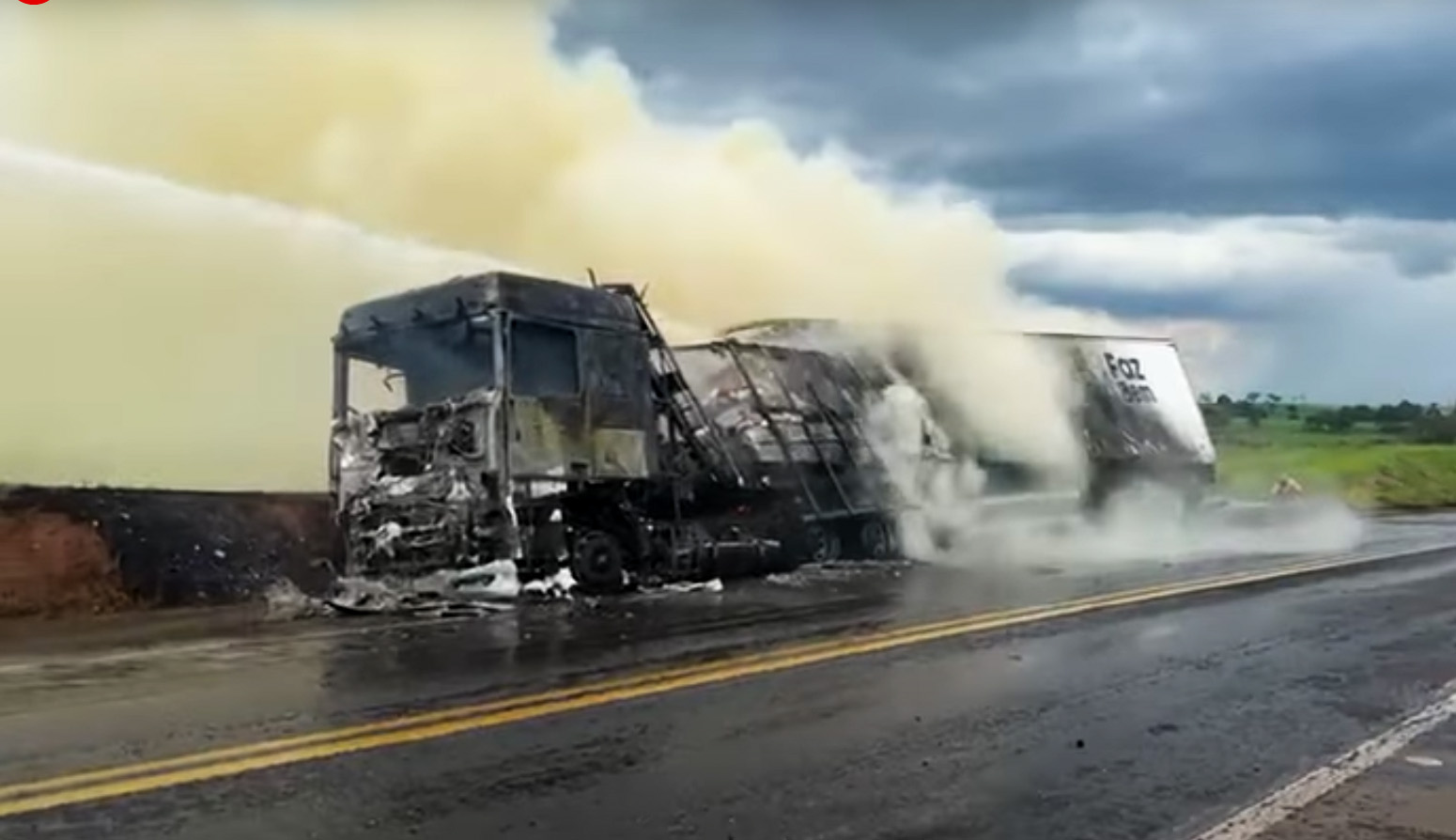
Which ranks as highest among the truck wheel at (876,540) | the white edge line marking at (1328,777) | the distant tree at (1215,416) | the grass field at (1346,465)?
the distant tree at (1215,416)

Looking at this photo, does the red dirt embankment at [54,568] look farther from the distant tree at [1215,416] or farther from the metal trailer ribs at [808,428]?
the distant tree at [1215,416]

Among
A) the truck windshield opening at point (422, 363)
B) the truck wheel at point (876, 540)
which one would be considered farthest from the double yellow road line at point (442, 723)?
the truck wheel at point (876, 540)

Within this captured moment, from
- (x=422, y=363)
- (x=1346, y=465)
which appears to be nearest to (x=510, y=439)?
(x=422, y=363)

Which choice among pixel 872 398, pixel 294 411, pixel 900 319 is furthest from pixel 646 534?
pixel 294 411

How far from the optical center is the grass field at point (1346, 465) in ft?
123

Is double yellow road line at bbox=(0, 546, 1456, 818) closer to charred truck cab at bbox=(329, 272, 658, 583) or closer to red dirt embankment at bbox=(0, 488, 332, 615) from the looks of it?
charred truck cab at bbox=(329, 272, 658, 583)

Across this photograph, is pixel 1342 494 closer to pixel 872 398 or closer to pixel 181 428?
pixel 872 398

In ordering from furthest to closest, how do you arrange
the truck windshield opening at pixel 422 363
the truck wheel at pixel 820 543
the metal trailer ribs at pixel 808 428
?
1. the truck wheel at pixel 820 543
2. the metal trailer ribs at pixel 808 428
3. the truck windshield opening at pixel 422 363

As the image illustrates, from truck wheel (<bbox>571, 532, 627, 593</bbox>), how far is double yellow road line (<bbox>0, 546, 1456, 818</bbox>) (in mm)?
4274

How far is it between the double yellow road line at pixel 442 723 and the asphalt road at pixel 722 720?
3 centimetres

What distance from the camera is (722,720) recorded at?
6418 mm

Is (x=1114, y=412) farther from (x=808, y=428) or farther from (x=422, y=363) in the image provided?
(x=422, y=363)

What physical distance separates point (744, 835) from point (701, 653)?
3881 millimetres

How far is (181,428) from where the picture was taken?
19.2m
